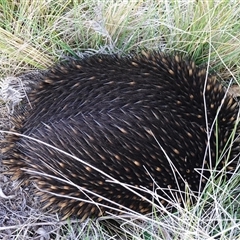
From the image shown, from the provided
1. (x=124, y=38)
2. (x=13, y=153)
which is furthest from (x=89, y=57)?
(x=13, y=153)

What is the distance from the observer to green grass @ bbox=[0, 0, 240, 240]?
210cm

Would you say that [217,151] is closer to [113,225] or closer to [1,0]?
[113,225]

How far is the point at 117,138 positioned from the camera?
1799 millimetres

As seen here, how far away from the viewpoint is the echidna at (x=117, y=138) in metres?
1.79

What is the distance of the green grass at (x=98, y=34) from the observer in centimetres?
210

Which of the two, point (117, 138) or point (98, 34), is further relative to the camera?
point (98, 34)

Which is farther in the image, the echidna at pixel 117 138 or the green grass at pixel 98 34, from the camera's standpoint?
the green grass at pixel 98 34

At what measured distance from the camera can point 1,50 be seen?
7.22 ft

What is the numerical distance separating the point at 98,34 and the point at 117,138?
637mm

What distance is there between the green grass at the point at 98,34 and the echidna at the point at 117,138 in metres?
0.21

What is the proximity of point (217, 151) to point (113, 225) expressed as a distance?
1.76 feet

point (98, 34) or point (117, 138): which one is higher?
point (98, 34)

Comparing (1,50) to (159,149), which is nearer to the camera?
(159,149)

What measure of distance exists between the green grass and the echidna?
210 millimetres
